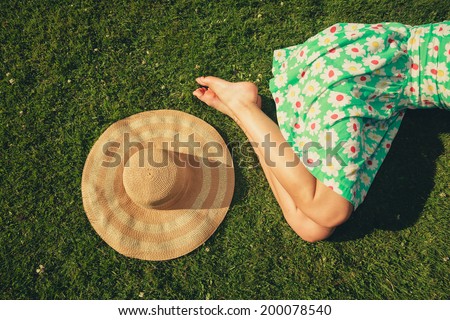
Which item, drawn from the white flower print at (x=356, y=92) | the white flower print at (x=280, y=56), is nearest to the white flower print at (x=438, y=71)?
the white flower print at (x=356, y=92)

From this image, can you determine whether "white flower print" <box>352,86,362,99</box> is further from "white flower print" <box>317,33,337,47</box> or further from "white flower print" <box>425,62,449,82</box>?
"white flower print" <box>425,62,449,82</box>

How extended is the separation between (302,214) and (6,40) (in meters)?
4.10

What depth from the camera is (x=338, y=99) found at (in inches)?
118

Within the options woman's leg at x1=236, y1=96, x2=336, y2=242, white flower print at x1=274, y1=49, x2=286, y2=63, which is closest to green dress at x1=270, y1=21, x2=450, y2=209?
white flower print at x1=274, y1=49, x2=286, y2=63

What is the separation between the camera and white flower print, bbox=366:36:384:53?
307cm

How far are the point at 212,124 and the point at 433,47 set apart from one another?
229cm

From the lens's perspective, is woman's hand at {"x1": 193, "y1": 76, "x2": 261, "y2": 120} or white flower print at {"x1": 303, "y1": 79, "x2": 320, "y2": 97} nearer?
white flower print at {"x1": 303, "y1": 79, "x2": 320, "y2": 97}

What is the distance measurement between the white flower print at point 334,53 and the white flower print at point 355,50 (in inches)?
2.3

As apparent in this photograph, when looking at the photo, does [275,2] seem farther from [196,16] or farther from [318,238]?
[318,238]

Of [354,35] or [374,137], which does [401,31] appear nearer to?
[354,35]

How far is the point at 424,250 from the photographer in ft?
12.6

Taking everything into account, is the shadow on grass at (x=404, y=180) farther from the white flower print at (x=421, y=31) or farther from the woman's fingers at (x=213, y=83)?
the woman's fingers at (x=213, y=83)

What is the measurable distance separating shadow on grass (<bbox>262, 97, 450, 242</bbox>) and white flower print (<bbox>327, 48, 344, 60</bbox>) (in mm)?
1565
